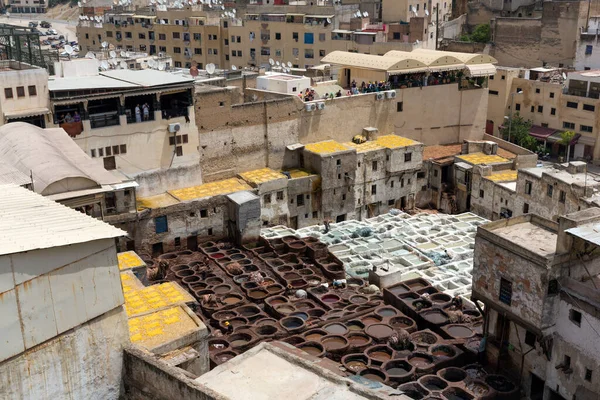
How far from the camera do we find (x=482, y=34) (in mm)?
75500

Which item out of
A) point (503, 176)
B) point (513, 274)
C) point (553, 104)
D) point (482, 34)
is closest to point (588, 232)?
point (513, 274)

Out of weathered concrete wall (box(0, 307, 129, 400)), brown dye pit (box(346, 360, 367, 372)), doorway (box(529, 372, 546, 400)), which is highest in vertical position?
weathered concrete wall (box(0, 307, 129, 400))

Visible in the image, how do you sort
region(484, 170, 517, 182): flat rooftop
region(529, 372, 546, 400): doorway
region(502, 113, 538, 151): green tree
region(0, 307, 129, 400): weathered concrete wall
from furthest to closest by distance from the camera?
region(502, 113, 538, 151): green tree, region(484, 170, 517, 182): flat rooftop, region(529, 372, 546, 400): doorway, region(0, 307, 129, 400): weathered concrete wall

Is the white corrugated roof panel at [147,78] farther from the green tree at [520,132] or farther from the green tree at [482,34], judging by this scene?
the green tree at [482,34]

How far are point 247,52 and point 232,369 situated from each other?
58.4m

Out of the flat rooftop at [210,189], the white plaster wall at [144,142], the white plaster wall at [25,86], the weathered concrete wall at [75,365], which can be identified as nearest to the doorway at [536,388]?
the weathered concrete wall at [75,365]

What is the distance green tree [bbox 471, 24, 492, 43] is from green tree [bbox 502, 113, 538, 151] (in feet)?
63.7

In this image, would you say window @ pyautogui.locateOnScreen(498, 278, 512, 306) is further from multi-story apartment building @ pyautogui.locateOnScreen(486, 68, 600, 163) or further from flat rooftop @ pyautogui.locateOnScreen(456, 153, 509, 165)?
multi-story apartment building @ pyautogui.locateOnScreen(486, 68, 600, 163)

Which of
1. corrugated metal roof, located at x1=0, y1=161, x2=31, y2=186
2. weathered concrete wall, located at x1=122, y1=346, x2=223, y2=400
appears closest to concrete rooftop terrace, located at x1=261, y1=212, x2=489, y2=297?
corrugated metal roof, located at x1=0, y1=161, x2=31, y2=186

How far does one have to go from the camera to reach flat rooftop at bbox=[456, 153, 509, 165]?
153 feet

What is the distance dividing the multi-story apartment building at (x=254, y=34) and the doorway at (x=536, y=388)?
41.7 metres

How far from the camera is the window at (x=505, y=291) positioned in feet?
84.6

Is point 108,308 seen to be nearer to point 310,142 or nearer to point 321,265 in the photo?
point 321,265

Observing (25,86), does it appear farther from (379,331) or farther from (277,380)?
(277,380)
